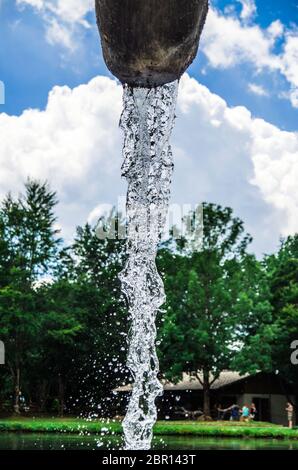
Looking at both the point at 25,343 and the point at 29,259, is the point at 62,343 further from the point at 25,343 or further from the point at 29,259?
the point at 29,259

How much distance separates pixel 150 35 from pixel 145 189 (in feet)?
10.1

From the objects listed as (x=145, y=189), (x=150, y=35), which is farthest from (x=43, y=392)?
(x=150, y=35)

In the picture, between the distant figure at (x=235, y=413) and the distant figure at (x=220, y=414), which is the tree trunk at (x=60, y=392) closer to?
the distant figure at (x=220, y=414)

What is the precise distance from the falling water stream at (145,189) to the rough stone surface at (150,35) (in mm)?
230

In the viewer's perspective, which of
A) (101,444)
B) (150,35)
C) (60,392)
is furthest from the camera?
(60,392)

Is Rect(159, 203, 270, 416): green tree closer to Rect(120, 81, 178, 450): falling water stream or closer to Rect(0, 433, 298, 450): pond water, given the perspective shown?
Rect(0, 433, 298, 450): pond water

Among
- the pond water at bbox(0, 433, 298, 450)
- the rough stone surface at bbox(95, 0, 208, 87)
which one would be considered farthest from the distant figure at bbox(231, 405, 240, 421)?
the rough stone surface at bbox(95, 0, 208, 87)

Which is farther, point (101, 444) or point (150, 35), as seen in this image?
point (101, 444)

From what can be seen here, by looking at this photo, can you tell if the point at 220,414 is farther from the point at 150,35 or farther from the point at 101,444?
the point at 150,35

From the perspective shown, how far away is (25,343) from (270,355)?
1228 centimetres

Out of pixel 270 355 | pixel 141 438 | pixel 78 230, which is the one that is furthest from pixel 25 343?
pixel 141 438

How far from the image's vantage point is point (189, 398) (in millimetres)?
36938

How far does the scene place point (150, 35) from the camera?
177 centimetres

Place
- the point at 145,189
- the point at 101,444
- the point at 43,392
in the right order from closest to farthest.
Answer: the point at 145,189
the point at 101,444
the point at 43,392
